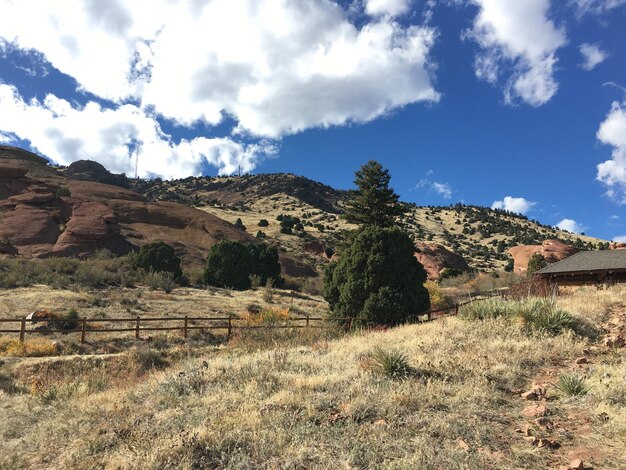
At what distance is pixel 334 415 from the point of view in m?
6.64

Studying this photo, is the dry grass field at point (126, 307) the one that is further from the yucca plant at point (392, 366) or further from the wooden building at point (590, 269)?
the wooden building at point (590, 269)

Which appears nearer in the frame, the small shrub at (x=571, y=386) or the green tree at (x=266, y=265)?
the small shrub at (x=571, y=386)

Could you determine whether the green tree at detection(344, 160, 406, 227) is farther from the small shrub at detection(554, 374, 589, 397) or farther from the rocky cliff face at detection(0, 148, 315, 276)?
the small shrub at detection(554, 374, 589, 397)

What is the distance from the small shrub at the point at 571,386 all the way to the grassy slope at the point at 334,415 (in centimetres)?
18

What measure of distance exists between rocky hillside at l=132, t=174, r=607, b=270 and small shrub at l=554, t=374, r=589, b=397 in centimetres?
5205

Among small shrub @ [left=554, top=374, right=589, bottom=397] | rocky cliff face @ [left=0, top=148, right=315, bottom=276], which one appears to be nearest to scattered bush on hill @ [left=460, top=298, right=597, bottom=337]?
small shrub @ [left=554, top=374, right=589, bottom=397]

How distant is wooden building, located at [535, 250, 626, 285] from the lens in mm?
30156

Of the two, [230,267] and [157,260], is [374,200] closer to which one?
[230,267]

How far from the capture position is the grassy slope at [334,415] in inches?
212

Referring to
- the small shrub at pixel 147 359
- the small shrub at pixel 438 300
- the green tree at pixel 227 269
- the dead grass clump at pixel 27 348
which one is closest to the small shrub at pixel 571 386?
the small shrub at pixel 147 359

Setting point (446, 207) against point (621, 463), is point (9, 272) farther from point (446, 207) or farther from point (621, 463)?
point (446, 207)

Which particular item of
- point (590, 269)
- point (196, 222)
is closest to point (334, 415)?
point (590, 269)

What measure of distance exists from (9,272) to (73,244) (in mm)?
12535

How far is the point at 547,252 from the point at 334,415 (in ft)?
191
